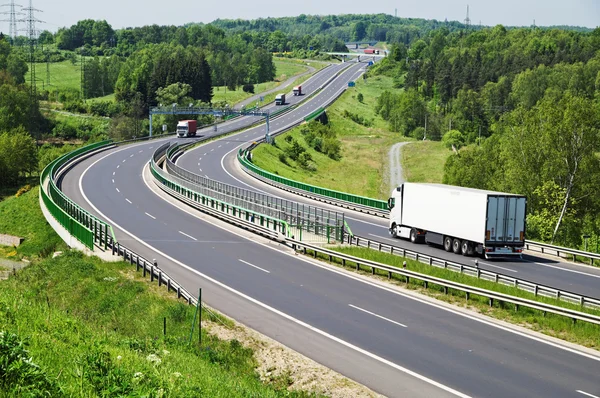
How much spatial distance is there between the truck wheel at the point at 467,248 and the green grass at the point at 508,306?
411 centimetres

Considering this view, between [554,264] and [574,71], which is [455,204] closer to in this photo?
[554,264]

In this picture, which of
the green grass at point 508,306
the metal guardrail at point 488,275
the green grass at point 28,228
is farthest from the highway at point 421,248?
the green grass at point 28,228

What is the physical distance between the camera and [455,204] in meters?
41.2

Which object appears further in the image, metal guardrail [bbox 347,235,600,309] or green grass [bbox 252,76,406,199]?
green grass [bbox 252,76,406,199]

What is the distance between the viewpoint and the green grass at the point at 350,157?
319 ft

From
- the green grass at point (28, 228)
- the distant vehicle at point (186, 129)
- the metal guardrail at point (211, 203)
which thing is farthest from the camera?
the distant vehicle at point (186, 129)

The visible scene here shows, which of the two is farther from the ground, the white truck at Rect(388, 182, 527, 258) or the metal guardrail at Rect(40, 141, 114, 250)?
the white truck at Rect(388, 182, 527, 258)

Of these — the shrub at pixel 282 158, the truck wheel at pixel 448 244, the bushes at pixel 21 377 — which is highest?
the bushes at pixel 21 377

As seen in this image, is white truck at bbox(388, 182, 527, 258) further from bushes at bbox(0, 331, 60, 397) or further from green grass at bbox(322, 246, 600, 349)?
bushes at bbox(0, 331, 60, 397)

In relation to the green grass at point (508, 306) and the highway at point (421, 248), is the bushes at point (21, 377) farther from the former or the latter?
the highway at point (421, 248)

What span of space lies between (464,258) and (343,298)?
11.5 metres

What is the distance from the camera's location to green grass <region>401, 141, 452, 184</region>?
11425cm

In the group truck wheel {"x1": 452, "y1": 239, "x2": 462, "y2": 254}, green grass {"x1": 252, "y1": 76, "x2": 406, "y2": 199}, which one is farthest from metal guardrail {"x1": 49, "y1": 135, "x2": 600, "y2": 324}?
green grass {"x1": 252, "y1": 76, "x2": 406, "y2": 199}

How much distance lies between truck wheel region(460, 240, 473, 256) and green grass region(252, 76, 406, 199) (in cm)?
5146
